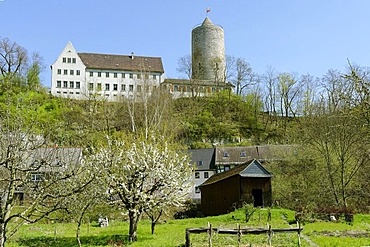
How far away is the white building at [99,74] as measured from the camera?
2579 inches

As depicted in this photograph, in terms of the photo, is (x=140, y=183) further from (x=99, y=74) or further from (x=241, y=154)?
(x=99, y=74)

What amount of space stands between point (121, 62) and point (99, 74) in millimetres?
5492

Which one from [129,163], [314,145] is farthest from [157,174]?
[314,145]

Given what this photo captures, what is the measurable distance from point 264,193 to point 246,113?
105ft

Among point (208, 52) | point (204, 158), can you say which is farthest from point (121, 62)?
point (204, 158)

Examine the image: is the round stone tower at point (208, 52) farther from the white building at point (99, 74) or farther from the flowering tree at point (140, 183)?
the flowering tree at point (140, 183)

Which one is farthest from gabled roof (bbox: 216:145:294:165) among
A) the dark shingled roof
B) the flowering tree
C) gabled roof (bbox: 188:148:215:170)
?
the flowering tree

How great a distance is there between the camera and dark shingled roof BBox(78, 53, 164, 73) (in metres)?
70.9

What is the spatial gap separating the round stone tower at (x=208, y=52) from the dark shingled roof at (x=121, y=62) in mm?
6805

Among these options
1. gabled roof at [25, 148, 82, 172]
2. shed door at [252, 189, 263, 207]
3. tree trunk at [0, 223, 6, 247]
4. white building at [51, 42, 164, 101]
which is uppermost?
white building at [51, 42, 164, 101]

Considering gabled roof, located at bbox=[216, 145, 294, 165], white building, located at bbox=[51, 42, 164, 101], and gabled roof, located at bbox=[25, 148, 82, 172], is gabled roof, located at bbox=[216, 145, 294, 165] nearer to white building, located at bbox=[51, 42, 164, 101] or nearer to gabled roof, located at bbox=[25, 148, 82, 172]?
white building, located at bbox=[51, 42, 164, 101]

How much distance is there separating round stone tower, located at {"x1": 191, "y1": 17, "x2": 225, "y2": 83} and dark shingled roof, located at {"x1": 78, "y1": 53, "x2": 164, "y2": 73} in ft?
22.3

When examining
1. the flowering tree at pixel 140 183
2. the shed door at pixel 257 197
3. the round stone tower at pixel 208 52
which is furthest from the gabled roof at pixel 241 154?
the flowering tree at pixel 140 183

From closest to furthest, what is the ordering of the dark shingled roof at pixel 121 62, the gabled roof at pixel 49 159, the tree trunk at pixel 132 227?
the gabled roof at pixel 49 159 → the tree trunk at pixel 132 227 → the dark shingled roof at pixel 121 62
